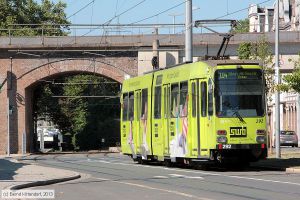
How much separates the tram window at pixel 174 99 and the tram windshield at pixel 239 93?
304cm

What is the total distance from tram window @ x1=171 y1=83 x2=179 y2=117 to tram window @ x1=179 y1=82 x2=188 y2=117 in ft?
1.49

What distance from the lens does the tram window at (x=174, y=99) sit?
30.1 meters

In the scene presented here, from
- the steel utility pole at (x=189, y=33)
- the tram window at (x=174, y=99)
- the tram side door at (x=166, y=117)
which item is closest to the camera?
the tram window at (x=174, y=99)

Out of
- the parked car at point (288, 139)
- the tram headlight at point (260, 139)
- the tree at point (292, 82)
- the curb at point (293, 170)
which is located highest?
the tree at point (292, 82)

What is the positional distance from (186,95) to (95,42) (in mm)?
30656

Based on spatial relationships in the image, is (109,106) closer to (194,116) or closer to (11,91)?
(11,91)

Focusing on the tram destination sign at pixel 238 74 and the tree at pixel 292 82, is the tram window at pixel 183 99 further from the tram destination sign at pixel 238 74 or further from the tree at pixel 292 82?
the tree at pixel 292 82

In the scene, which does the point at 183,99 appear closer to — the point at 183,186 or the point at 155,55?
the point at 183,186

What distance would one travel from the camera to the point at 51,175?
86.2 ft

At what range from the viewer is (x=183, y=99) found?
29.3m

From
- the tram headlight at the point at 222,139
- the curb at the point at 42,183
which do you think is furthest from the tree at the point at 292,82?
the curb at the point at 42,183

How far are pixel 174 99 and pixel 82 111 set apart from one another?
5830 cm

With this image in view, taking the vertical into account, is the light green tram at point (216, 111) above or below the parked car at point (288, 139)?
above

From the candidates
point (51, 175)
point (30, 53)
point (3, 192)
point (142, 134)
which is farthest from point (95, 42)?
point (3, 192)
